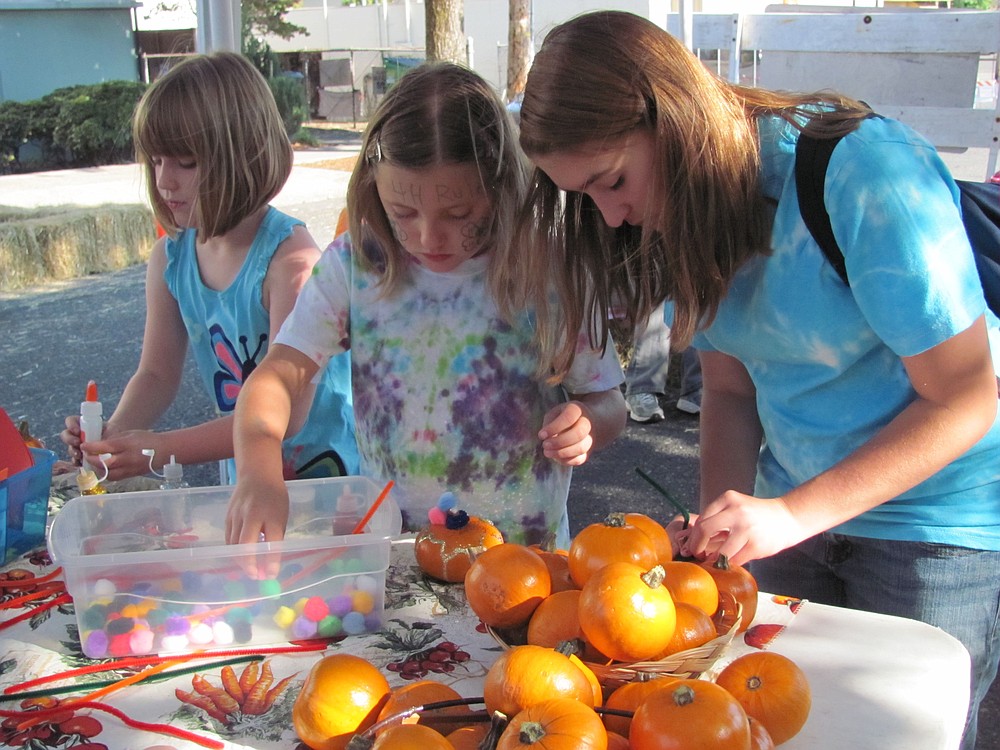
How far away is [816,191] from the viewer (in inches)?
47.6

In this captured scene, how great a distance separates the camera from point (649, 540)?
1139 mm

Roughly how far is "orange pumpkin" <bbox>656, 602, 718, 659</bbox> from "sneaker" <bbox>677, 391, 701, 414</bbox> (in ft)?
11.7

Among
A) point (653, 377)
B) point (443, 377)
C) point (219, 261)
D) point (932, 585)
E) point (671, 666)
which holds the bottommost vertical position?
point (653, 377)

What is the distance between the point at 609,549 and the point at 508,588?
0.41 ft

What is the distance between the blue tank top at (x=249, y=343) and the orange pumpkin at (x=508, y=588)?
961 mm

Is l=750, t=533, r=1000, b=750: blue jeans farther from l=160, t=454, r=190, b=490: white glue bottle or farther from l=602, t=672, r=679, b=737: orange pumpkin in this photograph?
l=160, t=454, r=190, b=490: white glue bottle

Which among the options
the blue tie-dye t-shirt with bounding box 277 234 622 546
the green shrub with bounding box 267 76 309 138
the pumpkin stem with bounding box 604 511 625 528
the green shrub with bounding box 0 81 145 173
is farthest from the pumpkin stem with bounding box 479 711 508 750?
the green shrub with bounding box 267 76 309 138

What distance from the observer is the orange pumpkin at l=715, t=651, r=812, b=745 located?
961mm

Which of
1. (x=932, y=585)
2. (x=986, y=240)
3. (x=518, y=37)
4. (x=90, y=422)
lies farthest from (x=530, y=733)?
(x=518, y=37)

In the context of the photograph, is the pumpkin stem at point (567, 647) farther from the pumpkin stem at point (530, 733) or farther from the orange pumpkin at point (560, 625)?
the pumpkin stem at point (530, 733)

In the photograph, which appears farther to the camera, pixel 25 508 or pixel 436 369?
pixel 436 369

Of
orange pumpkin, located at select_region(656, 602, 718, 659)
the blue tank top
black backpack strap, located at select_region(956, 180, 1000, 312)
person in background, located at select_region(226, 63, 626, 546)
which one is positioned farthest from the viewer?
→ the blue tank top

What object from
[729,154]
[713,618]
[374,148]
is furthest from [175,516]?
[729,154]

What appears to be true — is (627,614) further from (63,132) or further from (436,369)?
(63,132)
